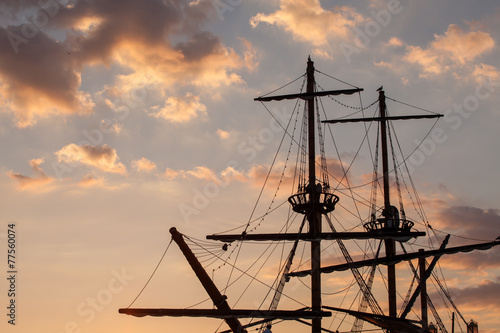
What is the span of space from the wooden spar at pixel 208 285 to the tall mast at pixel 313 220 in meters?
6.78

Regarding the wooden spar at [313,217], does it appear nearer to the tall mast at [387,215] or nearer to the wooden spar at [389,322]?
the wooden spar at [389,322]

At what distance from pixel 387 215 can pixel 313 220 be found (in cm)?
968

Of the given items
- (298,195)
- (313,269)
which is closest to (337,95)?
(298,195)

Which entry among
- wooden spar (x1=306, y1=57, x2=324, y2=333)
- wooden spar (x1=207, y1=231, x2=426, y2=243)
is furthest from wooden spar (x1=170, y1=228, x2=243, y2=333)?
wooden spar (x1=207, y1=231, x2=426, y2=243)

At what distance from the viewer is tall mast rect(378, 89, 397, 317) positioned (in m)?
46.2

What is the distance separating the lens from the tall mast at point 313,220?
3769cm

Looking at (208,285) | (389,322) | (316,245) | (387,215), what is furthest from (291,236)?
(387,215)

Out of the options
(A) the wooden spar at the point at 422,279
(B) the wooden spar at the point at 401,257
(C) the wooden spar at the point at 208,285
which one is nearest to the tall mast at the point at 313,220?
(B) the wooden spar at the point at 401,257

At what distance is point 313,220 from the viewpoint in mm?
40312

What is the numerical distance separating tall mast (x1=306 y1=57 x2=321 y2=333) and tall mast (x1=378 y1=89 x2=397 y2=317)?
8604mm

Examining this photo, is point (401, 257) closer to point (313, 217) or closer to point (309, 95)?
point (313, 217)

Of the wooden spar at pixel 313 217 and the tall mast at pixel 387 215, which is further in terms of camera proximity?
the tall mast at pixel 387 215

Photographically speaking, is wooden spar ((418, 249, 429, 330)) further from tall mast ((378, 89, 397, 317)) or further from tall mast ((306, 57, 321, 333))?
tall mast ((306, 57, 321, 333))

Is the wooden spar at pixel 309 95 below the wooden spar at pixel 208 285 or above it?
above
